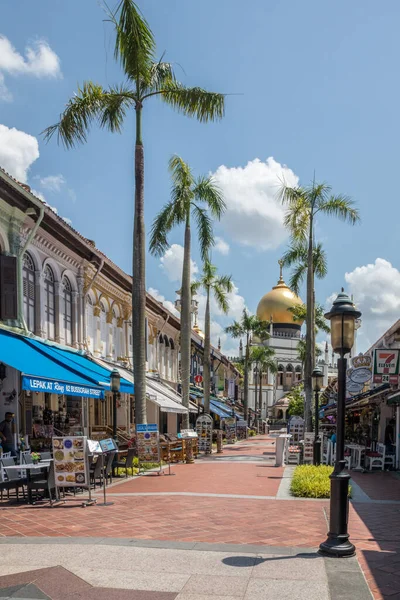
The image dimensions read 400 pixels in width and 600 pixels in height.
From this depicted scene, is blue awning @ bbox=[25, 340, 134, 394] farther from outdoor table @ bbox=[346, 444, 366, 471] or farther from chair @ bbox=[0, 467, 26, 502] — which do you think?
outdoor table @ bbox=[346, 444, 366, 471]

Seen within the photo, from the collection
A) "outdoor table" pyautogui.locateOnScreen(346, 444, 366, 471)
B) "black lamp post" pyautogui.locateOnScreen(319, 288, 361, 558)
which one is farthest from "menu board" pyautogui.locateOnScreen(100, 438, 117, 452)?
"outdoor table" pyautogui.locateOnScreen(346, 444, 366, 471)

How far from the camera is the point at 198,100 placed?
1897 centimetres

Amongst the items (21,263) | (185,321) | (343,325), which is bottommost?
(343,325)

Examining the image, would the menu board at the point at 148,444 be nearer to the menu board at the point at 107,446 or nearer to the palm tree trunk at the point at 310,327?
the menu board at the point at 107,446

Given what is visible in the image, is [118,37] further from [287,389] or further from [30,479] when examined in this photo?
[287,389]

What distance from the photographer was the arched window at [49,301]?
60.5 ft

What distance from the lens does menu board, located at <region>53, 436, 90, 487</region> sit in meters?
11.2

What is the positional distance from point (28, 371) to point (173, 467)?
7828 mm

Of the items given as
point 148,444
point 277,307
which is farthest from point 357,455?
point 277,307

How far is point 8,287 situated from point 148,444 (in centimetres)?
574

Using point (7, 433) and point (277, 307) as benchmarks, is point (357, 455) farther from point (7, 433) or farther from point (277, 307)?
point (277, 307)

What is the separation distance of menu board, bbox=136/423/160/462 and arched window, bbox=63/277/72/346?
14.9ft

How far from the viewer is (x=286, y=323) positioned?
84938 millimetres

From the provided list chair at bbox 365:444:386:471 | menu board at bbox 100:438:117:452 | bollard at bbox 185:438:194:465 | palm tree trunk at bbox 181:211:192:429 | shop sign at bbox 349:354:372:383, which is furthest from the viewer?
palm tree trunk at bbox 181:211:192:429
